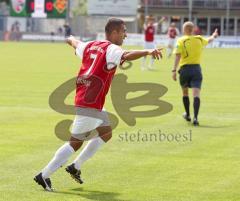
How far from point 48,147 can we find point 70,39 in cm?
310

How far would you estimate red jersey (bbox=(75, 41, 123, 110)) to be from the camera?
966 centimetres

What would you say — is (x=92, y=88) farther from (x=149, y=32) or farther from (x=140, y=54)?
(x=149, y=32)

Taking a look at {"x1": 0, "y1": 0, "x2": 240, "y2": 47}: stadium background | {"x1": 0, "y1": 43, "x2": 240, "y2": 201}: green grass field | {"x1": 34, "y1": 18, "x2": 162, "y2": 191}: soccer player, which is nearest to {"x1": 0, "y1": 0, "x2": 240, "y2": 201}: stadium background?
{"x1": 0, "y1": 43, "x2": 240, "y2": 201}: green grass field

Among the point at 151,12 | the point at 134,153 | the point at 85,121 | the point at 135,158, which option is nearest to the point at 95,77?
the point at 85,121

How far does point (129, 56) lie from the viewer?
937 cm

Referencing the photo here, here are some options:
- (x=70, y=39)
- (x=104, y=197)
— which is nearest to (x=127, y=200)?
(x=104, y=197)

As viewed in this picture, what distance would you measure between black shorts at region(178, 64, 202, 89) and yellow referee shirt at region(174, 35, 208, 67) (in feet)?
0.38

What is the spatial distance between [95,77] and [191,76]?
26.2ft

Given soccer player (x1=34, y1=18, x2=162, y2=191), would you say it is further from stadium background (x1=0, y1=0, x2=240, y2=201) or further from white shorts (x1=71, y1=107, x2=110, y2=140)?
stadium background (x1=0, y1=0, x2=240, y2=201)

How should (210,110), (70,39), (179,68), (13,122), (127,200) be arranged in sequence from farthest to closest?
(210,110) → (179,68) → (13,122) → (70,39) → (127,200)

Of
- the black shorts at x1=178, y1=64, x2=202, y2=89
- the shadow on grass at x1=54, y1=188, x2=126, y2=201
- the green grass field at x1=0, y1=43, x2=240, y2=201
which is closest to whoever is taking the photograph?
the shadow on grass at x1=54, y1=188, x2=126, y2=201

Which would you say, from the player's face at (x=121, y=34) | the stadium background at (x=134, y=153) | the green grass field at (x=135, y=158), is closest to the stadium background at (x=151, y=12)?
the stadium background at (x=134, y=153)

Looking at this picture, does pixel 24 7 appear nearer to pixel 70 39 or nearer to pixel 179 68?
pixel 179 68

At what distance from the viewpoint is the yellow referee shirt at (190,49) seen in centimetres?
1745
